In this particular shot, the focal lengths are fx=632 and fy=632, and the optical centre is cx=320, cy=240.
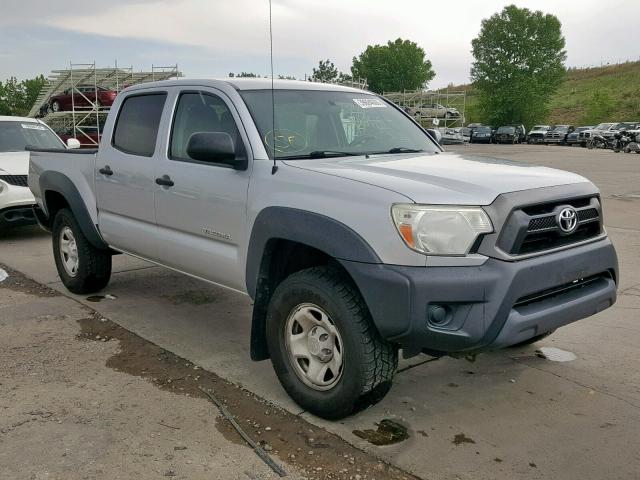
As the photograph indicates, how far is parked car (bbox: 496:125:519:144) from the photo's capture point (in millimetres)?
50125

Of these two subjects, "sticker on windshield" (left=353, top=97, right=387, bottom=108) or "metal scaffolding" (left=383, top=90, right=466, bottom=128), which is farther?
"metal scaffolding" (left=383, top=90, right=466, bottom=128)

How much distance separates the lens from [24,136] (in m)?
9.91

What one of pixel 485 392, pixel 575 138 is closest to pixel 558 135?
pixel 575 138

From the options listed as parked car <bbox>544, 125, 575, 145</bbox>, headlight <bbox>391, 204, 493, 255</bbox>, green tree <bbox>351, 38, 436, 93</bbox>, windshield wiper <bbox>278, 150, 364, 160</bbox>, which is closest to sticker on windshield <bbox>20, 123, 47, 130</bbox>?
windshield wiper <bbox>278, 150, 364, 160</bbox>

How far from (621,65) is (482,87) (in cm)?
2331

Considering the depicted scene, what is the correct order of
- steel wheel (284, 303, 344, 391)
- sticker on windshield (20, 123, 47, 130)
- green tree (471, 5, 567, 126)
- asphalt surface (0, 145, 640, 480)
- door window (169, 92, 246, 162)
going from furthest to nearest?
green tree (471, 5, 567, 126) < sticker on windshield (20, 123, 47, 130) < door window (169, 92, 246, 162) < steel wheel (284, 303, 344, 391) < asphalt surface (0, 145, 640, 480)

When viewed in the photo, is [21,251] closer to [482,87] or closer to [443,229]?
[443,229]

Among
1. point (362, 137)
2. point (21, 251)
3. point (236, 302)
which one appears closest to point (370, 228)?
point (362, 137)

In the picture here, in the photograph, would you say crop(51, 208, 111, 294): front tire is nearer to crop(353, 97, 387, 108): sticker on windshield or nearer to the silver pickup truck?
the silver pickup truck

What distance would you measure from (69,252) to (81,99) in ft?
73.4

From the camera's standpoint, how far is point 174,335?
489 cm

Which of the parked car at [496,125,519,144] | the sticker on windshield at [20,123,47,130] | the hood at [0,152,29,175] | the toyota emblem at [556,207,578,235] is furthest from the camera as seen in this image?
the parked car at [496,125,519,144]

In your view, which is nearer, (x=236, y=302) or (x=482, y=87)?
(x=236, y=302)

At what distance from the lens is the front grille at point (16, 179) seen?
854cm
